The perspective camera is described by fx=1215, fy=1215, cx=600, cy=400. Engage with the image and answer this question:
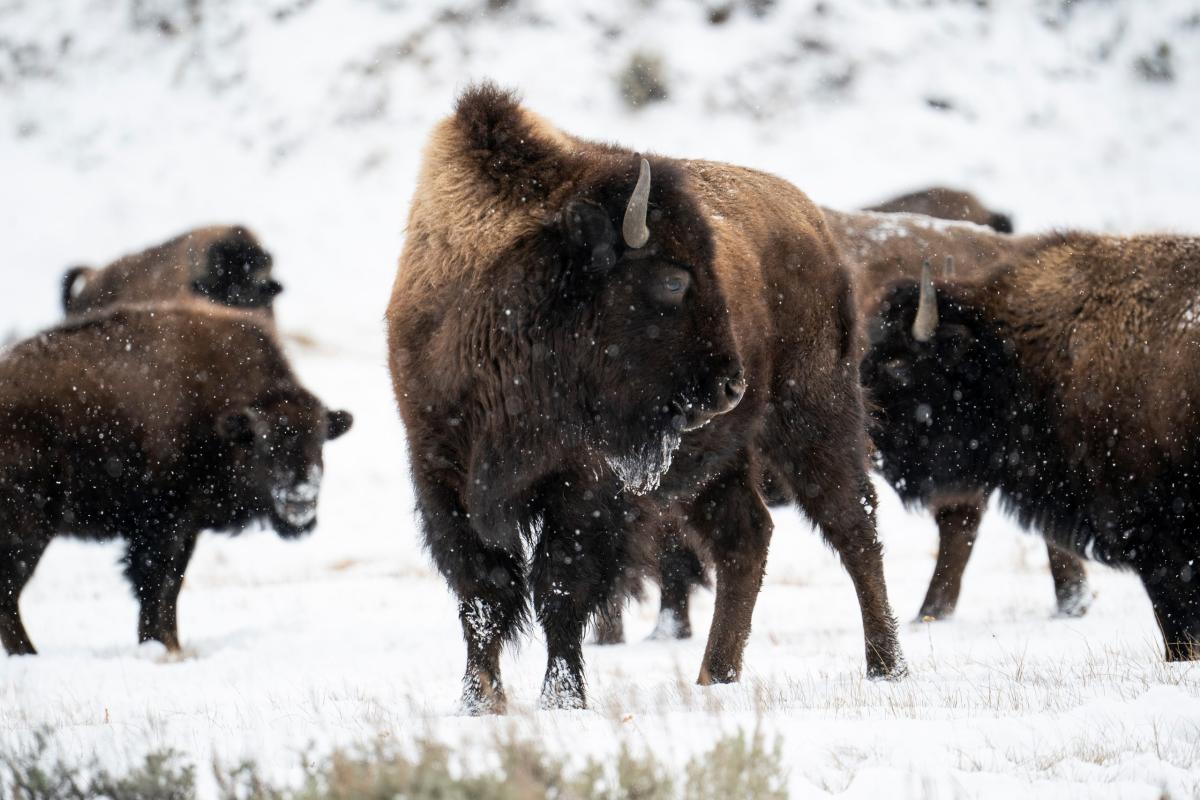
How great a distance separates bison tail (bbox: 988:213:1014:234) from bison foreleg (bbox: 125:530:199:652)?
846cm

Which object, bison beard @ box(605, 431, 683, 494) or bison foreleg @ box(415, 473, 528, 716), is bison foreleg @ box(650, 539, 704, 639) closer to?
bison beard @ box(605, 431, 683, 494)

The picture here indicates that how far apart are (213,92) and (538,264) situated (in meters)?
36.6

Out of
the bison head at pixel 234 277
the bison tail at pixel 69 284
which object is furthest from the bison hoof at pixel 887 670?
the bison tail at pixel 69 284

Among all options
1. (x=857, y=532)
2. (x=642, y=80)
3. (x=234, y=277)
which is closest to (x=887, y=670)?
(x=857, y=532)

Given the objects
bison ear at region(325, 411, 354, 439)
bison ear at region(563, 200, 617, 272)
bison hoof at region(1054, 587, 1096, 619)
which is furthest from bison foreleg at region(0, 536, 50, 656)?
bison hoof at region(1054, 587, 1096, 619)

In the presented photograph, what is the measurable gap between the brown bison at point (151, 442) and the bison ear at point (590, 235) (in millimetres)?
4122

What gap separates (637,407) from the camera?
4570mm

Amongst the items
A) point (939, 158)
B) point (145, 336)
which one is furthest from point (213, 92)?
point (145, 336)

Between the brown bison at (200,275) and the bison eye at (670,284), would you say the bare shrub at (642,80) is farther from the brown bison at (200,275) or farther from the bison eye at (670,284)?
the bison eye at (670,284)

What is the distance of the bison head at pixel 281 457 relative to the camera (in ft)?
26.5

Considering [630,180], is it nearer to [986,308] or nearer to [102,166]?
[986,308]

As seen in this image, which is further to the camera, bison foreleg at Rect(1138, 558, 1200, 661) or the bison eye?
bison foreleg at Rect(1138, 558, 1200, 661)

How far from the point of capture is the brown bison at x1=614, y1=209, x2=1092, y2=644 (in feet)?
24.2

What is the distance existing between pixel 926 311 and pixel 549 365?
315 centimetres
